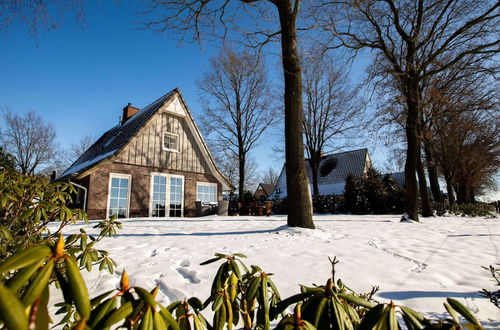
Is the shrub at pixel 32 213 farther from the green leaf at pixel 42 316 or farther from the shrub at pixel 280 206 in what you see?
the shrub at pixel 280 206

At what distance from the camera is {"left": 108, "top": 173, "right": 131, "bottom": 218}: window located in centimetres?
1138

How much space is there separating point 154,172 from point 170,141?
80.1 inches

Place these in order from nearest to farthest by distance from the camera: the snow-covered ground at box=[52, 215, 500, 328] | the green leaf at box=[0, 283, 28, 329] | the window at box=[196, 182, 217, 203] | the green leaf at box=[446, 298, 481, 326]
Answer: the green leaf at box=[0, 283, 28, 329] < the green leaf at box=[446, 298, 481, 326] < the snow-covered ground at box=[52, 215, 500, 328] < the window at box=[196, 182, 217, 203]

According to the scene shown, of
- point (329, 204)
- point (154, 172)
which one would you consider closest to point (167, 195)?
point (154, 172)

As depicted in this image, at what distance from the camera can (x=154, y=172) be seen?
42.0ft

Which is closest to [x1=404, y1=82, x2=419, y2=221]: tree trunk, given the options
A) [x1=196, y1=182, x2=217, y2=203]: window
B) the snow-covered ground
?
the snow-covered ground

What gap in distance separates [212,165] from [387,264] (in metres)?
12.9

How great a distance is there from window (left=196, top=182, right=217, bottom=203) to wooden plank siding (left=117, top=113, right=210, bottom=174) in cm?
82

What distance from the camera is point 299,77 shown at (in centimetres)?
631

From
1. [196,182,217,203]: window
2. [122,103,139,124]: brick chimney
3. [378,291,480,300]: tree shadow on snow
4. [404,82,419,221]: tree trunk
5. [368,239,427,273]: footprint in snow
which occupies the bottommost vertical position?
[378,291,480,300]: tree shadow on snow

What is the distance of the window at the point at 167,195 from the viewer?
41.8 ft

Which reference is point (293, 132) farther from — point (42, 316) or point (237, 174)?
point (237, 174)

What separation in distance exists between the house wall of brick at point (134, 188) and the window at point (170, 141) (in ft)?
4.11

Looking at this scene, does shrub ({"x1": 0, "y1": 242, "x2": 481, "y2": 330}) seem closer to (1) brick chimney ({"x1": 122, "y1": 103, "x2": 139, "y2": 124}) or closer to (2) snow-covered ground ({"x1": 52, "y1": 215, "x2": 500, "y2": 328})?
(2) snow-covered ground ({"x1": 52, "y1": 215, "x2": 500, "y2": 328})
